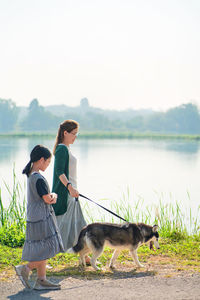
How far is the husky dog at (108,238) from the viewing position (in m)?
5.75

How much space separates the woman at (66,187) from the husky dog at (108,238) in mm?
294

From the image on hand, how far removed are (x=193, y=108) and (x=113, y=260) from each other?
13789 cm

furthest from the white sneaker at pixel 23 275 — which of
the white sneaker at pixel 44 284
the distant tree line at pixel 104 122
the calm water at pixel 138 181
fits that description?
the distant tree line at pixel 104 122

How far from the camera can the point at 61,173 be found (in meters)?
5.86

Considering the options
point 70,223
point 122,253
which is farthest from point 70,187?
point 122,253

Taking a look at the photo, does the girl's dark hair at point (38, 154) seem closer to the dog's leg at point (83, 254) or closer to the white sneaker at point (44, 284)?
the white sneaker at point (44, 284)

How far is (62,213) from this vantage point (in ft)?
19.9

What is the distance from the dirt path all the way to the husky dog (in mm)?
277

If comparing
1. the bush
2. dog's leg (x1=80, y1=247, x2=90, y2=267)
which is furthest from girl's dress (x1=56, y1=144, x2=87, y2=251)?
the bush

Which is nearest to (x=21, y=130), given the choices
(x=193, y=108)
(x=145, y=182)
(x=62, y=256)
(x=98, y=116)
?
(x=98, y=116)

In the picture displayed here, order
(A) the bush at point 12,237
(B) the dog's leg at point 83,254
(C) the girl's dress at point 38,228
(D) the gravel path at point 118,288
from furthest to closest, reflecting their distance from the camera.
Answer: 1. (A) the bush at point 12,237
2. (B) the dog's leg at point 83,254
3. (C) the girl's dress at point 38,228
4. (D) the gravel path at point 118,288

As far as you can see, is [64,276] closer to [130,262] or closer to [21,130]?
[130,262]

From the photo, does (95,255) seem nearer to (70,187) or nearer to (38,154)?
(70,187)

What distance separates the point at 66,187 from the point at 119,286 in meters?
1.54
